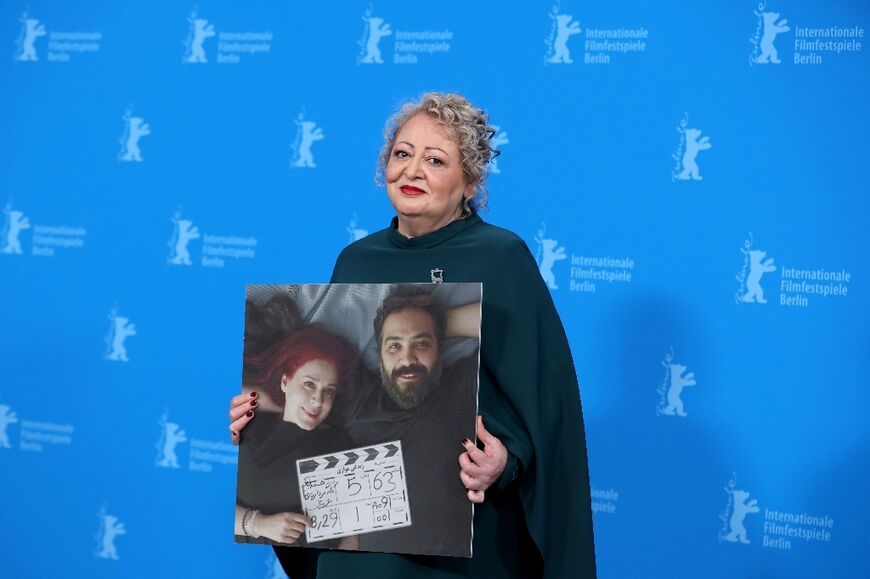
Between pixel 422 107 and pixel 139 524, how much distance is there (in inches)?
90.2

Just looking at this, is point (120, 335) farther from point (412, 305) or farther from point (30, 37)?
point (412, 305)

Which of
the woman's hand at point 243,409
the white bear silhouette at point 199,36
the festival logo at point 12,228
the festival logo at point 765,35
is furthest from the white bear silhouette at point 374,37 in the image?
the woman's hand at point 243,409

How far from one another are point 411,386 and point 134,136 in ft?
7.59

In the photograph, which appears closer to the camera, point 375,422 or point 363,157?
point 375,422

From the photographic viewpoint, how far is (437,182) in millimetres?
2143

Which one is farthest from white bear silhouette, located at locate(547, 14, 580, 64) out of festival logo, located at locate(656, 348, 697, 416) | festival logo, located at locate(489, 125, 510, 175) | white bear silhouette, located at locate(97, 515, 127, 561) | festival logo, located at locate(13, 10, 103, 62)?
white bear silhouette, located at locate(97, 515, 127, 561)

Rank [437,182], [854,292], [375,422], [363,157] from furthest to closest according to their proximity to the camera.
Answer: [363,157], [854,292], [437,182], [375,422]

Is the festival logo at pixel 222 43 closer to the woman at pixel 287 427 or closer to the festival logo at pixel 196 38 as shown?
the festival logo at pixel 196 38

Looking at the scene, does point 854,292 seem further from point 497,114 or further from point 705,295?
point 497,114

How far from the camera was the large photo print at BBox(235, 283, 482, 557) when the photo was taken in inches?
75.3

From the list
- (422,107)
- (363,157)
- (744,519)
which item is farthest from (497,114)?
(744,519)

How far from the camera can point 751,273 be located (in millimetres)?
3045

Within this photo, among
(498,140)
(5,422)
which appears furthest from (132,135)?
(498,140)

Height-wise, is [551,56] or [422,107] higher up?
[551,56]
